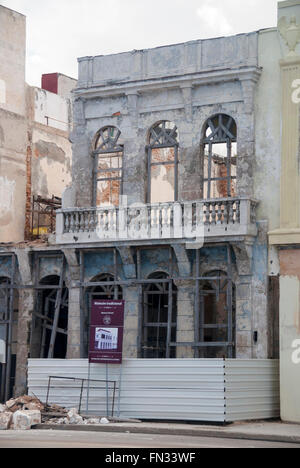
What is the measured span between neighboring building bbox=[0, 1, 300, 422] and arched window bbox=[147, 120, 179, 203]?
4 cm

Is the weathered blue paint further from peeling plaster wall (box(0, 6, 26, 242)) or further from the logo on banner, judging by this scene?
the logo on banner

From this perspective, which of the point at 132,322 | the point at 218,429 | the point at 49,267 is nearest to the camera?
the point at 218,429

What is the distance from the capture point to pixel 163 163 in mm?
31734

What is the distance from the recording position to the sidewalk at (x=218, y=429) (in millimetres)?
24438

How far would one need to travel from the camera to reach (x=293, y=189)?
29.4m

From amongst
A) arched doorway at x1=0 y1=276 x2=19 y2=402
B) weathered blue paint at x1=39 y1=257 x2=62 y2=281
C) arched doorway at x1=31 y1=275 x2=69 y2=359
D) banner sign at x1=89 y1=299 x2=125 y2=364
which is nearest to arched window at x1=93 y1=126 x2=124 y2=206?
weathered blue paint at x1=39 y1=257 x2=62 y2=281

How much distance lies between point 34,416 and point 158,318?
5.79 m

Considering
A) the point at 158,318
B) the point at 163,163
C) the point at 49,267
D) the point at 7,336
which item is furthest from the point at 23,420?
the point at 163,163

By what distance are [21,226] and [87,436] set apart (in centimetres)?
1462

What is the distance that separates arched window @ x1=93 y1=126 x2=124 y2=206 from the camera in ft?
108

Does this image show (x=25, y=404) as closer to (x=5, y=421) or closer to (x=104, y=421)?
(x=5, y=421)

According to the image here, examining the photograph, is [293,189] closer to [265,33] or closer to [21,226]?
[265,33]

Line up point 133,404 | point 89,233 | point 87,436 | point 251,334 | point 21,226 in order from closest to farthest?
point 87,436 → point 133,404 → point 251,334 → point 89,233 → point 21,226
